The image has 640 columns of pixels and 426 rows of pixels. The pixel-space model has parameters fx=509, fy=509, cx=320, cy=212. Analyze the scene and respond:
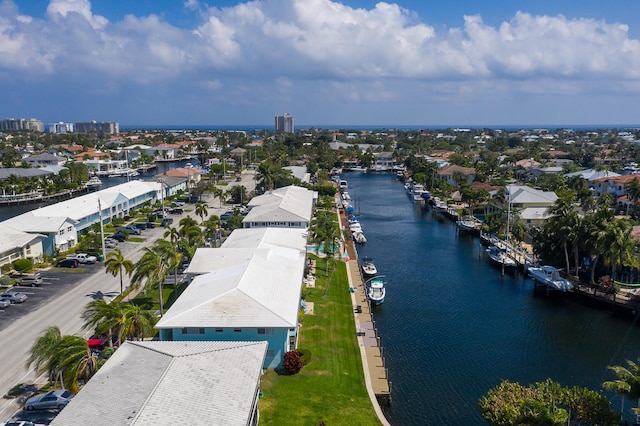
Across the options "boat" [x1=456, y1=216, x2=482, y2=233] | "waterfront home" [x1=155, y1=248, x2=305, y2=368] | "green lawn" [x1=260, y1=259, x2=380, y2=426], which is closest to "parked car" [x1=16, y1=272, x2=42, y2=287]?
"waterfront home" [x1=155, y1=248, x2=305, y2=368]

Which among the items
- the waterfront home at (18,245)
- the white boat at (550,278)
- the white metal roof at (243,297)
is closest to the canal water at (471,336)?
the white boat at (550,278)

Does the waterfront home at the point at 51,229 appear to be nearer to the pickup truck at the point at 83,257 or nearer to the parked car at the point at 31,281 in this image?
the pickup truck at the point at 83,257

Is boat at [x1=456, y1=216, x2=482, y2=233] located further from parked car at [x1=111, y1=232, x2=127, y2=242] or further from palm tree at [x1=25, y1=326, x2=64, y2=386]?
palm tree at [x1=25, y1=326, x2=64, y2=386]

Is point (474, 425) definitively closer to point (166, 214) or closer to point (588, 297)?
point (588, 297)

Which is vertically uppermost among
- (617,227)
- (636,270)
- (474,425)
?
(617,227)

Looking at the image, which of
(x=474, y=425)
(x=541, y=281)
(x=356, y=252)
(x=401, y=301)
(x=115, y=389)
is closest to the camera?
(x=115, y=389)

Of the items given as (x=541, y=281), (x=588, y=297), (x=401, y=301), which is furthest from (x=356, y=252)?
(x=588, y=297)
